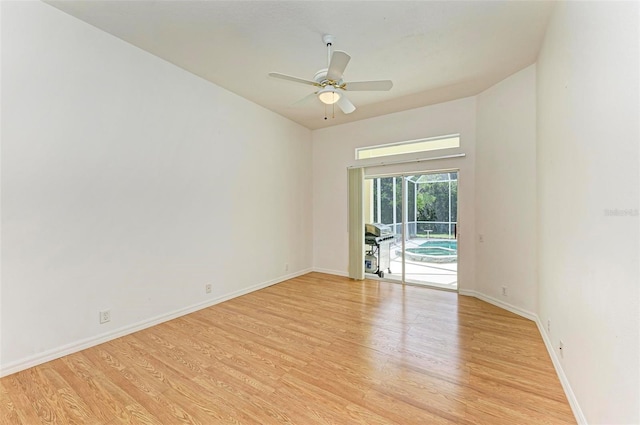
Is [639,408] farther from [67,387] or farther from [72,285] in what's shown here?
[72,285]

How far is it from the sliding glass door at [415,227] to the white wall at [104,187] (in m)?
2.62

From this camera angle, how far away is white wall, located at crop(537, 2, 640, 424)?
3.90 feet

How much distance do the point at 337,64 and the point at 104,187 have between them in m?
2.69

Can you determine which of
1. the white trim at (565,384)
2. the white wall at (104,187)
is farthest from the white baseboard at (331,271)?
the white trim at (565,384)

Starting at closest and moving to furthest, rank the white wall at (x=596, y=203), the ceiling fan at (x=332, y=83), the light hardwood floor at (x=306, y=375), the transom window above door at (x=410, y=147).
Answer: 1. the white wall at (x=596, y=203)
2. the light hardwood floor at (x=306, y=375)
3. the ceiling fan at (x=332, y=83)
4. the transom window above door at (x=410, y=147)

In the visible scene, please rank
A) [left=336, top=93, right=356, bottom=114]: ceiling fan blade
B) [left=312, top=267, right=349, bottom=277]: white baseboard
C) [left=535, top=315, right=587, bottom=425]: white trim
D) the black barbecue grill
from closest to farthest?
[left=535, top=315, right=587, bottom=425]: white trim
[left=336, top=93, right=356, bottom=114]: ceiling fan blade
the black barbecue grill
[left=312, top=267, right=349, bottom=277]: white baseboard

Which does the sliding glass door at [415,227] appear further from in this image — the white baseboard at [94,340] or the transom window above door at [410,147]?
the white baseboard at [94,340]

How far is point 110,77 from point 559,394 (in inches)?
197

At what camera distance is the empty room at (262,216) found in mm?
1702

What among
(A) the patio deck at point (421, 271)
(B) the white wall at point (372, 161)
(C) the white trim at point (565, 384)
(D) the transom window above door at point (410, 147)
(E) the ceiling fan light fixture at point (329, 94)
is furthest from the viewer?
(A) the patio deck at point (421, 271)

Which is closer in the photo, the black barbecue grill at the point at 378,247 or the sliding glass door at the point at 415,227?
the sliding glass door at the point at 415,227

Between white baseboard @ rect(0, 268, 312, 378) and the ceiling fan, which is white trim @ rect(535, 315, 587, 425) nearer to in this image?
the ceiling fan

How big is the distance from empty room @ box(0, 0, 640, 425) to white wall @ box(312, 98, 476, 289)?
51mm

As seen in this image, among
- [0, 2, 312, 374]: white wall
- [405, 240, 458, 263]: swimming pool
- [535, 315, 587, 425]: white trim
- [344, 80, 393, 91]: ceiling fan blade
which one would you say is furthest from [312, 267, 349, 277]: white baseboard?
[344, 80, 393, 91]: ceiling fan blade
